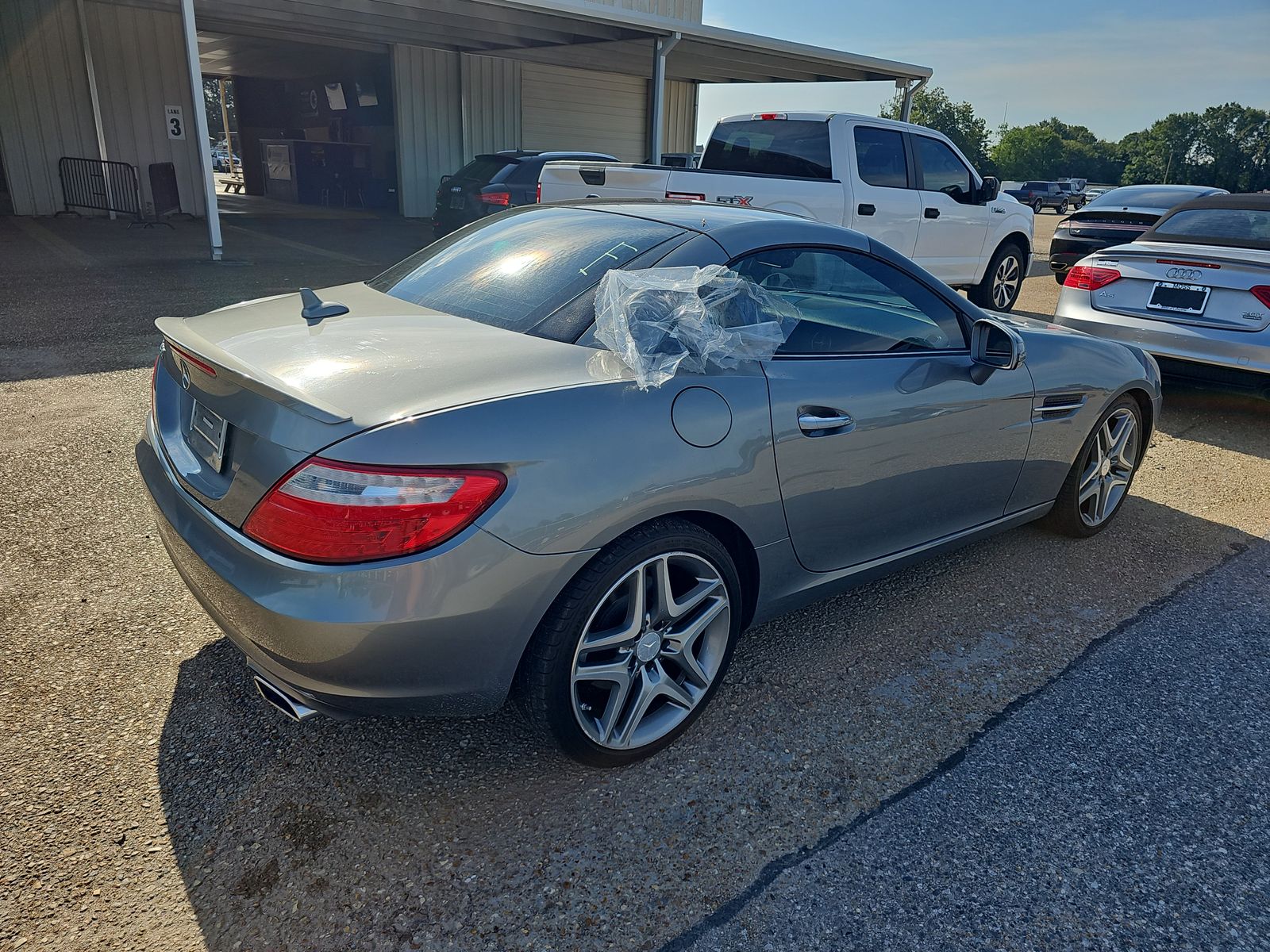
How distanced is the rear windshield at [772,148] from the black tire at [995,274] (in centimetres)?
302

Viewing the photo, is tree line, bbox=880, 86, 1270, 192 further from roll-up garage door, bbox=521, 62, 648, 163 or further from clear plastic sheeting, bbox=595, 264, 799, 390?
clear plastic sheeting, bbox=595, 264, 799, 390

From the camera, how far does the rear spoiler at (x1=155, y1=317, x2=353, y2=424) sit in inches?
81.1

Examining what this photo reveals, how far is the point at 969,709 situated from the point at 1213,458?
384cm

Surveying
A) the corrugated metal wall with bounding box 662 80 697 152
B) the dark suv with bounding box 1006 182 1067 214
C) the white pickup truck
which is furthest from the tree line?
the white pickup truck

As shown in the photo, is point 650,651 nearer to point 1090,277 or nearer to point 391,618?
point 391,618

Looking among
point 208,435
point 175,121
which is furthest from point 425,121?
point 208,435

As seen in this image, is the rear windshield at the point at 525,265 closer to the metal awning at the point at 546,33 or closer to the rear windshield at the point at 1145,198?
the metal awning at the point at 546,33

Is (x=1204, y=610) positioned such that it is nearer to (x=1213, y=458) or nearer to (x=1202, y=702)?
(x=1202, y=702)

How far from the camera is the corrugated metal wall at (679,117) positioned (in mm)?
24703

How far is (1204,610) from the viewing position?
360cm

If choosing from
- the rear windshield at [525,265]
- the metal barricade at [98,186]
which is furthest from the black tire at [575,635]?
the metal barricade at [98,186]

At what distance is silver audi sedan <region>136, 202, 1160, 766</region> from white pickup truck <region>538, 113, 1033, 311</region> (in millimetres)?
4026

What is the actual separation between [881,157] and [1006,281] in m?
2.96

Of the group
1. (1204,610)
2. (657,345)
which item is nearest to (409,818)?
(657,345)
